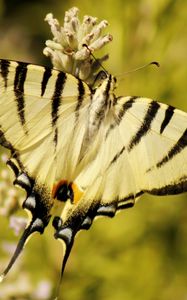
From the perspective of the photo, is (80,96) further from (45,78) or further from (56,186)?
(56,186)

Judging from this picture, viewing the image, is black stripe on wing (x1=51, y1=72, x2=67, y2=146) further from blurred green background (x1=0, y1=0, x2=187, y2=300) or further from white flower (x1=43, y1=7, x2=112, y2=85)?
blurred green background (x1=0, y1=0, x2=187, y2=300)

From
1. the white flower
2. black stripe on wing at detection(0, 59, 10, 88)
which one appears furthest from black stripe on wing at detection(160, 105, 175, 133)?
black stripe on wing at detection(0, 59, 10, 88)

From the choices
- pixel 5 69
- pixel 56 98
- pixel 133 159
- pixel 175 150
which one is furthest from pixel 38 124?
pixel 175 150

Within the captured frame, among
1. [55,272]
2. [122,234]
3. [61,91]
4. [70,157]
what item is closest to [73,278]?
[55,272]

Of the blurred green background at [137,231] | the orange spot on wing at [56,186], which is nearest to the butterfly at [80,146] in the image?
the orange spot on wing at [56,186]

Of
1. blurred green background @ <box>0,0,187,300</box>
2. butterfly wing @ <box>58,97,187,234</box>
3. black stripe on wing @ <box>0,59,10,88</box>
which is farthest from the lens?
blurred green background @ <box>0,0,187,300</box>

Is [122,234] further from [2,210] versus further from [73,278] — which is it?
[2,210]
